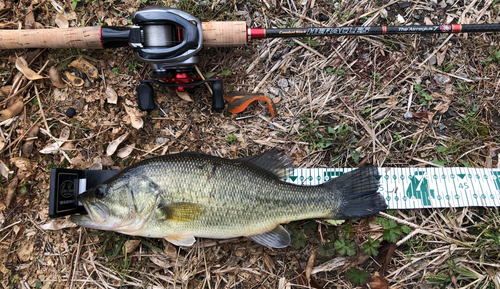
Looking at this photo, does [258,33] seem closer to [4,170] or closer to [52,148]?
[52,148]

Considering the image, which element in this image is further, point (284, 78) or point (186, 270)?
point (284, 78)

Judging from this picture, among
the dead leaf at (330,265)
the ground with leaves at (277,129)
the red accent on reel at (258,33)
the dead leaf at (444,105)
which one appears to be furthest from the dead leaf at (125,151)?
the dead leaf at (444,105)

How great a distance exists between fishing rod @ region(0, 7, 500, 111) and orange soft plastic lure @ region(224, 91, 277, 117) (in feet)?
0.63

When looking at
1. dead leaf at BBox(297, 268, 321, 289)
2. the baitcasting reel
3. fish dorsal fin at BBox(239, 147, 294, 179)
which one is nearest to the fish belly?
fish dorsal fin at BBox(239, 147, 294, 179)

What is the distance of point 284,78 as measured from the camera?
3.46m

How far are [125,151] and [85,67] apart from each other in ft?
3.56

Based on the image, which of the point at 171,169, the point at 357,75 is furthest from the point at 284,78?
the point at 171,169

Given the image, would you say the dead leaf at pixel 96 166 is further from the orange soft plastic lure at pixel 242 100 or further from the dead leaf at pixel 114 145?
the orange soft plastic lure at pixel 242 100

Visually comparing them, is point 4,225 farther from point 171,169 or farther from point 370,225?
point 370,225

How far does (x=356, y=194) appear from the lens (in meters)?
2.96

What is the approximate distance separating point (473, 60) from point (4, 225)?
5653 mm

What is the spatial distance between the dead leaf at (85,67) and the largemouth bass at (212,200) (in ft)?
4.46

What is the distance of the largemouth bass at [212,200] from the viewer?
2691mm

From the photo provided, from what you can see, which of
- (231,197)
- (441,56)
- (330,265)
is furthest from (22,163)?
(441,56)
